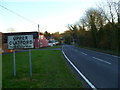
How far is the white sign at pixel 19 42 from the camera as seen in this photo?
757cm

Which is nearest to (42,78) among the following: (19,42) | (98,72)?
(19,42)

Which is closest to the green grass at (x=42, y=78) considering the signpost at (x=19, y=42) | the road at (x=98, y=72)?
the road at (x=98, y=72)

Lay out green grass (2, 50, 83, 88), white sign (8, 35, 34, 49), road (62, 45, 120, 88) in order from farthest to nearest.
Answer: white sign (8, 35, 34, 49) → road (62, 45, 120, 88) → green grass (2, 50, 83, 88)

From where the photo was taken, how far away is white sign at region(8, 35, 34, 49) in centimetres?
757

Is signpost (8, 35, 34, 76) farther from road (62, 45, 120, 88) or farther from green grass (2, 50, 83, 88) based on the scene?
road (62, 45, 120, 88)

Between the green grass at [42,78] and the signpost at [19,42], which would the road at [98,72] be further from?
the signpost at [19,42]

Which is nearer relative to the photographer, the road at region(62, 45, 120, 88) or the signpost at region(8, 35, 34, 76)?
the road at region(62, 45, 120, 88)

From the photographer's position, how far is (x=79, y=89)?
5465 mm

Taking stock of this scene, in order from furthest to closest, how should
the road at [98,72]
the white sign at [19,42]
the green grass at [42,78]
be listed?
the white sign at [19,42], the road at [98,72], the green grass at [42,78]

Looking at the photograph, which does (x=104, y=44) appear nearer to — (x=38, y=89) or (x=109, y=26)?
(x=109, y=26)

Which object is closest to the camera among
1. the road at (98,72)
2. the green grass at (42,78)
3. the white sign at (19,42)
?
the green grass at (42,78)

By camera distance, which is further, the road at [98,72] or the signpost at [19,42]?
the signpost at [19,42]

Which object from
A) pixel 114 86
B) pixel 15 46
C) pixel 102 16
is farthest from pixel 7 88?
pixel 102 16

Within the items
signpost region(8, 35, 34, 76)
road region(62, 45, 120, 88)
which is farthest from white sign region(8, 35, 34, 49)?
road region(62, 45, 120, 88)
